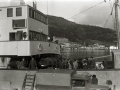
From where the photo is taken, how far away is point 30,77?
1195cm

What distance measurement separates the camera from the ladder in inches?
453

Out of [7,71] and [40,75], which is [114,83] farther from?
[7,71]

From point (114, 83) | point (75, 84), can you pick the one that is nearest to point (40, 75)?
point (75, 84)

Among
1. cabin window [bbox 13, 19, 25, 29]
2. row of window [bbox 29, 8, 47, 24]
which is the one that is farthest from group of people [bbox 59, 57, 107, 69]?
row of window [bbox 29, 8, 47, 24]

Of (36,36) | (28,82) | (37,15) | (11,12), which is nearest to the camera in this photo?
(28,82)

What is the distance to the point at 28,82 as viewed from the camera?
38.4 ft

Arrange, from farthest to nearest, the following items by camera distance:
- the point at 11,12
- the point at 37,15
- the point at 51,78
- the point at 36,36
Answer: the point at 37,15, the point at 36,36, the point at 11,12, the point at 51,78

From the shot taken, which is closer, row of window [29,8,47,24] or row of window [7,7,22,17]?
row of window [7,7,22,17]

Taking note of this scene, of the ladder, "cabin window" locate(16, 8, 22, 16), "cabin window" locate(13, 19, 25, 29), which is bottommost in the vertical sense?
the ladder

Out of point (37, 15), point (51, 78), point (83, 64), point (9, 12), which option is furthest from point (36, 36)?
point (51, 78)

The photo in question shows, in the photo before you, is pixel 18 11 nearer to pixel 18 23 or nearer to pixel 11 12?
pixel 11 12

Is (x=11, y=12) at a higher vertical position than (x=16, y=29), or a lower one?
higher

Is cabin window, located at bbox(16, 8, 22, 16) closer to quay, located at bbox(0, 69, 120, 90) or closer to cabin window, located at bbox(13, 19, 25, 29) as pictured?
cabin window, located at bbox(13, 19, 25, 29)

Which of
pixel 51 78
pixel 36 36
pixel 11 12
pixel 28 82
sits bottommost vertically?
pixel 28 82
